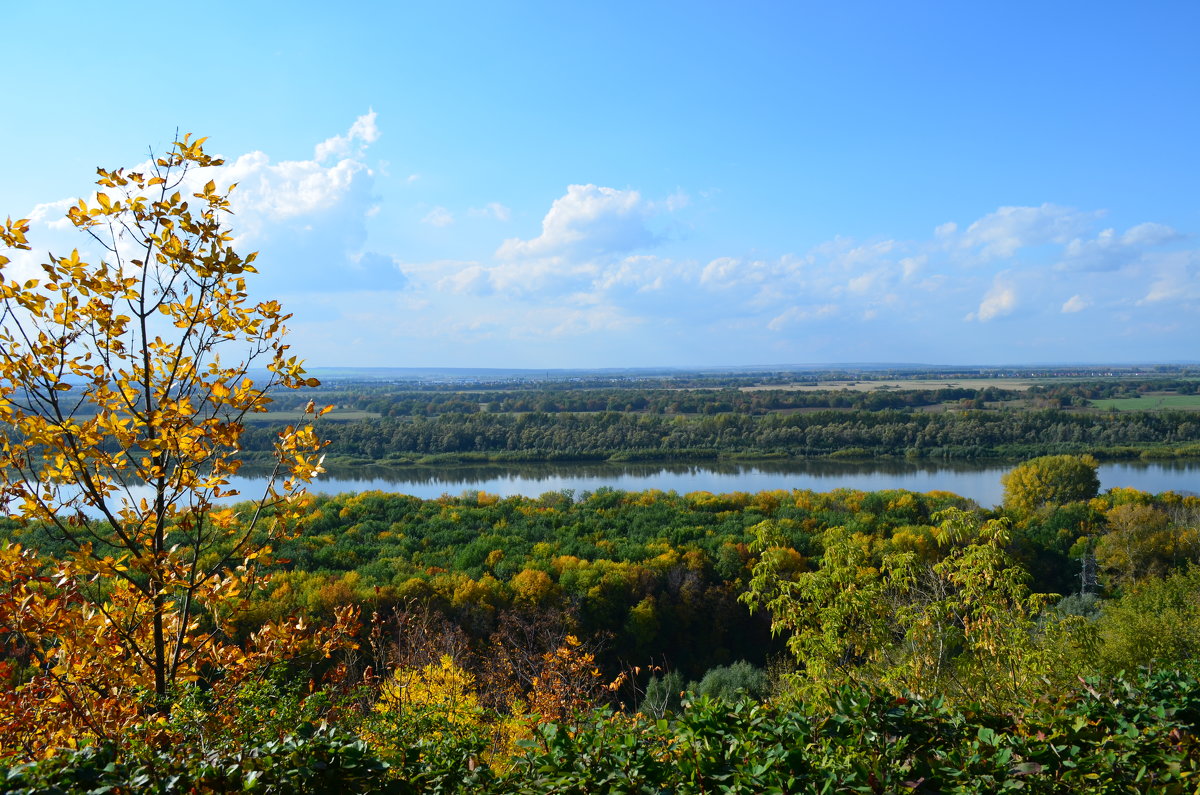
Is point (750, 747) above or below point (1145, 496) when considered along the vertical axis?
above

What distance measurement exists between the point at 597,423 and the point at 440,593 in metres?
42.8

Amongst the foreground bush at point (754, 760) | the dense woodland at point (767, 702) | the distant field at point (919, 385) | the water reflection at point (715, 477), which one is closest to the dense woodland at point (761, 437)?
the water reflection at point (715, 477)

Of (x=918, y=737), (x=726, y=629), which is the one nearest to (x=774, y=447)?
(x=726, y=629)

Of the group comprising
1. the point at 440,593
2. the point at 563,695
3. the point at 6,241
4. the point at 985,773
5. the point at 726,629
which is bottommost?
the point at 726,629

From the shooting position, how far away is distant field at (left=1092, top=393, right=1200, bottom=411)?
66.5 meters

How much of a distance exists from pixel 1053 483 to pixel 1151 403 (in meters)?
60.2

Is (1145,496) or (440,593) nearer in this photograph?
(440,593)

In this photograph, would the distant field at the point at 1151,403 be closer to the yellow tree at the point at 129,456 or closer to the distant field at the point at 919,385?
the distant field at the point at 919,385

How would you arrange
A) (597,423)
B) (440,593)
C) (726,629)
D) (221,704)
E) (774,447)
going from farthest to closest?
(597,423)
(774,447)
(726,629)
(440,593)
(221,704)

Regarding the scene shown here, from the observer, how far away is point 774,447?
5106 cm

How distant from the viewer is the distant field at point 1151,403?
6650 cm

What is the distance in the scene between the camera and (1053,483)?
92.9 feet

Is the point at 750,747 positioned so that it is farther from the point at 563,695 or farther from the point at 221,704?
the point at 563,695

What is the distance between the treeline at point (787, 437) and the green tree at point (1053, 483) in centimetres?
1832
